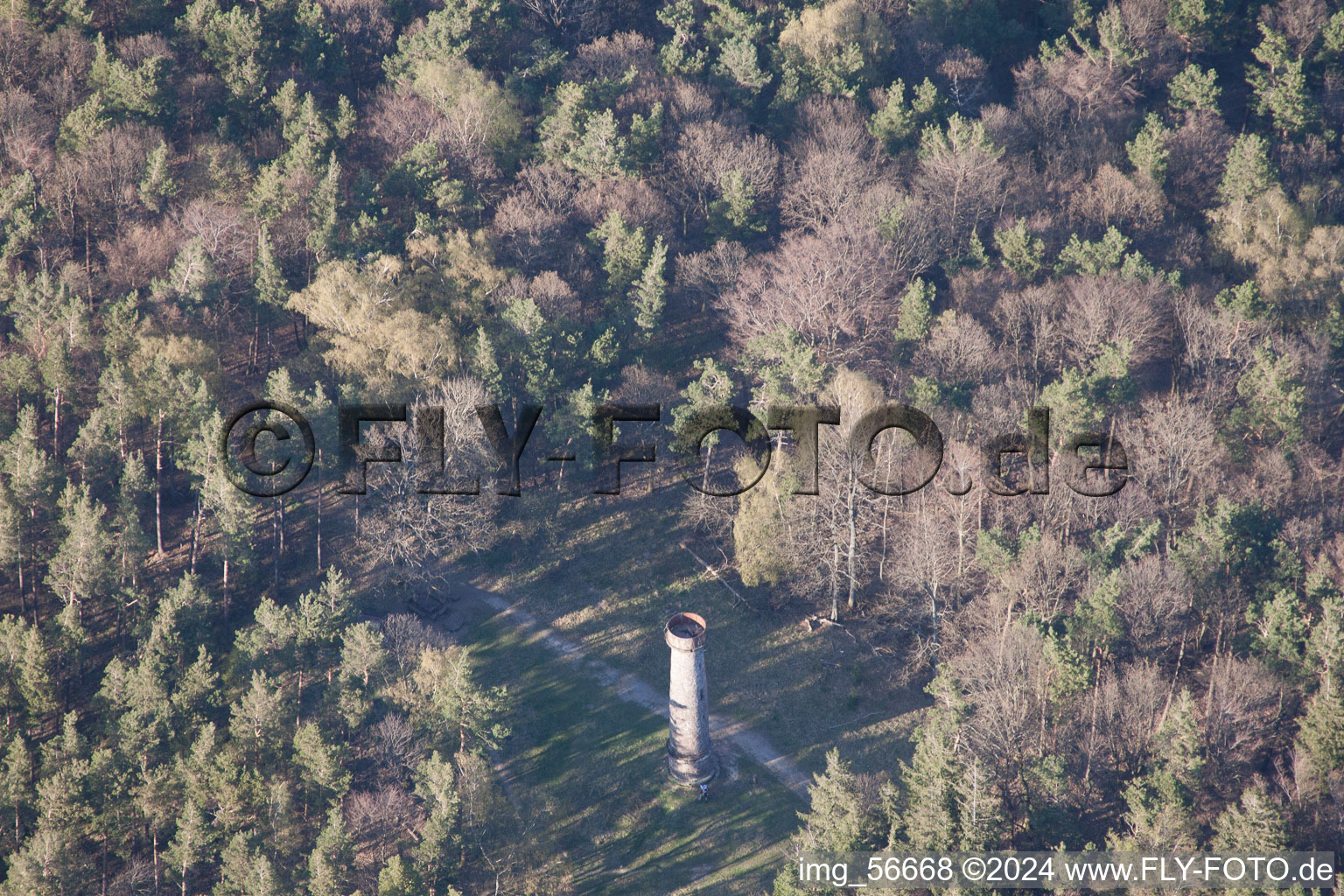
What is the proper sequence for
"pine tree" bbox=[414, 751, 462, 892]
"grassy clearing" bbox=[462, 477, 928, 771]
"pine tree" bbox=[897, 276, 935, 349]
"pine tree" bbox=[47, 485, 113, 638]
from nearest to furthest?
"pine tree" bbox=[414, 751, 462, 892] < "pine tree" bbox=[47, 485, 113, 638] < "grassy clearing" bbox=[462, 477, 928, 771] < "pine tree" bbox=[897, 276, 935, 349]

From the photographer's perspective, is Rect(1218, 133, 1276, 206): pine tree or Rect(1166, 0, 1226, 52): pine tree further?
Rect(1166, 0, 1226, 52): pine tree

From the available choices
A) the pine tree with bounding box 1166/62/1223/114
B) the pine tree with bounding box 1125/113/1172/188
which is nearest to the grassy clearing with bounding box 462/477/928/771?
the pine tree with bounding box 1125/113/1172/188

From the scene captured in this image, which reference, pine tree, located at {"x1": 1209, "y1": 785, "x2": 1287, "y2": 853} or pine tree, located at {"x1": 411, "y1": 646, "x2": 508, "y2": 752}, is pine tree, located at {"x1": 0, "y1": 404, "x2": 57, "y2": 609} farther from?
pine tree, located at {"x1": 1209, "y1": 785, "x2": 1287, "y2": 853}

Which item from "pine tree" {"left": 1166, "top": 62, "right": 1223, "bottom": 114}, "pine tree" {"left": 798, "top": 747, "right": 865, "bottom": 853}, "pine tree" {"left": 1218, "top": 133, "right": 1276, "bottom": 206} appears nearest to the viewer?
"pine tree" {"left": 798, "top": 747, "right": 865, "bottom": 853}

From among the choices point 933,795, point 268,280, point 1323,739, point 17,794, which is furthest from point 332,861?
point 1323,739

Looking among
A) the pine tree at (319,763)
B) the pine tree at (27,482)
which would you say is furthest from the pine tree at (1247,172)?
the pine tree at (27,482)

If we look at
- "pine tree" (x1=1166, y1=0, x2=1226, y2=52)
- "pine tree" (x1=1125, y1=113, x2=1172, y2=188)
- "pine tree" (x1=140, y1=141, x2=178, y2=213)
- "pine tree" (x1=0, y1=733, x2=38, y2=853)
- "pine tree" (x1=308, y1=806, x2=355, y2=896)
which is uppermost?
"pine tree" (x1=1166, y1=0, x2=1226, y2=52)
